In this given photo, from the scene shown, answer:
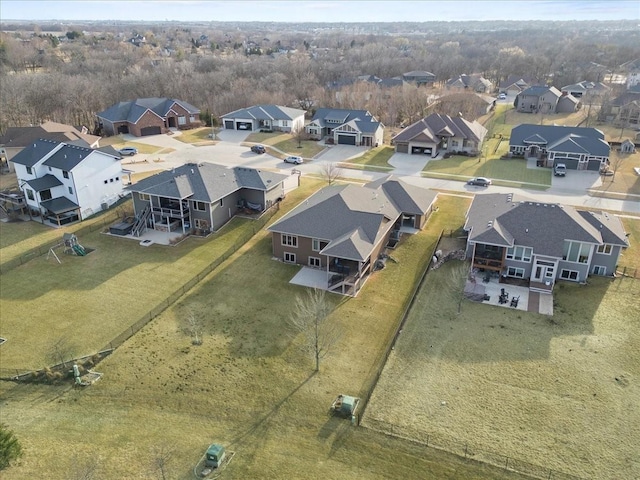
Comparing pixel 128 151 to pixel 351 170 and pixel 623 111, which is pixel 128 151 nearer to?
pixel 351 170

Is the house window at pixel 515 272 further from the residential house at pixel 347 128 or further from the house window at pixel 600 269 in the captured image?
the residential house at pixel 347 128

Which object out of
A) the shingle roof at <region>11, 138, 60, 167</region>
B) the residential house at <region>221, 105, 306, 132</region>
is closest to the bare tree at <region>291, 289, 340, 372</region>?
the shingle roof at <region>11, 138, 60, 167</region>

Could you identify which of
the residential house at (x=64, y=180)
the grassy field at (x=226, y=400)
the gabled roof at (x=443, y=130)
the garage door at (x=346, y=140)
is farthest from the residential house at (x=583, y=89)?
the residential house at (x=64, y=180)

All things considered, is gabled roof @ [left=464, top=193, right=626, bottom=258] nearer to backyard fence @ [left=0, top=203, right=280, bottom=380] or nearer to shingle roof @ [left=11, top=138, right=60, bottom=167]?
backyard fence @ [left=0, top=203, right=280, bottom=380]

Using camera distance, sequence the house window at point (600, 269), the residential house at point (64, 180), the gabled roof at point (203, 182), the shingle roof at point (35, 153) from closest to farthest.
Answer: the house window at point (600, 269), the gabled roof at point (203, 182), the residential house at point (64, 180), the shingle roof at point (35, 153)

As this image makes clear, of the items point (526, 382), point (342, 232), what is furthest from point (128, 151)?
point (526, 382)
